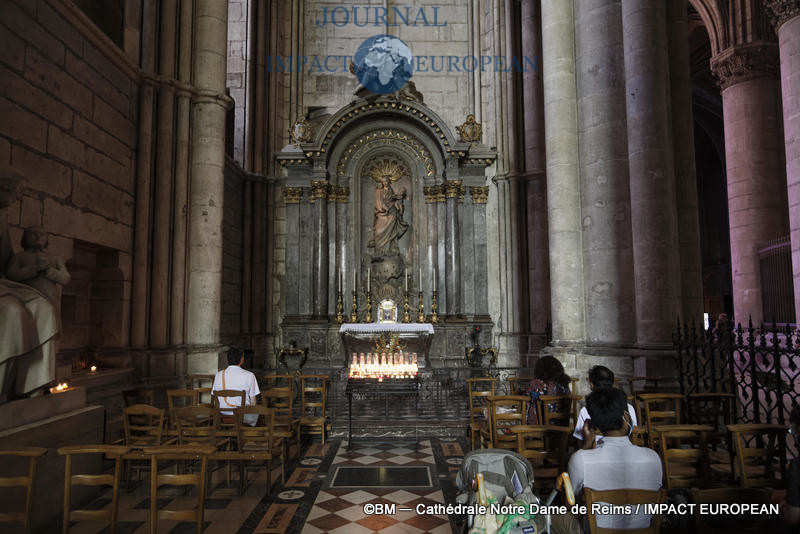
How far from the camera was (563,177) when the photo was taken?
973 cm

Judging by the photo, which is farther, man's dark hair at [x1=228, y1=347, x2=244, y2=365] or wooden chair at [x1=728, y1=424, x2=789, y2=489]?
man's dark hair at [x1=228, y1=347, x2=244, y2=365]

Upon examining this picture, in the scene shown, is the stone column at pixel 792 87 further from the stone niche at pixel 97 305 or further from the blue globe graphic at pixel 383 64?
the stone niche at pixel 97 305

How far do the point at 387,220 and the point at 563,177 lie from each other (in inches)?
312

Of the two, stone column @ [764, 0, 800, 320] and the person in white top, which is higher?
stone column @ [764, 0, 800, 320]

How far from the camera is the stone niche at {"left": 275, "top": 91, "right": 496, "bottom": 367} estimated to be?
15.9m

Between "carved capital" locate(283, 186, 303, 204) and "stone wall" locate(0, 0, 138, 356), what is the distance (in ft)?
22.8

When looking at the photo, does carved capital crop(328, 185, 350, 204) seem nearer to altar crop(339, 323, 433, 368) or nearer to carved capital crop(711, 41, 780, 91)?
altar crop(339, 323, 433, 368)

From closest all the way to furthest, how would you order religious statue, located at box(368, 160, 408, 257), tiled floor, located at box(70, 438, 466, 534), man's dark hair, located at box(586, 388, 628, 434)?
man's dark hair, located at box(586, 388, 628, 434)
tiled floor, located at box(70, 438, 466, 534)
religious statue, located at box(368, 160, 408, 257)

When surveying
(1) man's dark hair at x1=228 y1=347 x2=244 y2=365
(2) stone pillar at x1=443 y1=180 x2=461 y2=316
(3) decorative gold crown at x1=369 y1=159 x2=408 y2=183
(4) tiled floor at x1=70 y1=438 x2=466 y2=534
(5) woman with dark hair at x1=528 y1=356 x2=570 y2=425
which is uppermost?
(3) decorative gold crown at x1=369 y1=159 x2=408 y2=183

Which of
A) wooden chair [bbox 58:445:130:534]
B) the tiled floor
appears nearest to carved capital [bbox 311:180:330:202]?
the tiled floor

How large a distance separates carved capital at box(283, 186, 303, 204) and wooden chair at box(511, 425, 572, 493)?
475 inches

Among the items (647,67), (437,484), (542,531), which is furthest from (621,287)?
(542,531)

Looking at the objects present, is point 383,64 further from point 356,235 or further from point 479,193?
point 356,235

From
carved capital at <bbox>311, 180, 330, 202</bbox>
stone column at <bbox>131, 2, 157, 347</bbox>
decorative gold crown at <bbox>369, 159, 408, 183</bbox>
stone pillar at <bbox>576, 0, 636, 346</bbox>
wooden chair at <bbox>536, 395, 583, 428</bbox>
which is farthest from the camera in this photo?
decorative gold crown at <bbox>369, 159, 408, 183</bbox>
